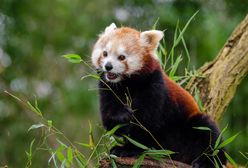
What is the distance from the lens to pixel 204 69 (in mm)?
4934

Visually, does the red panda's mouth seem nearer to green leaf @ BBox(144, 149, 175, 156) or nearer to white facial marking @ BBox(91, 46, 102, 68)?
white facial marking @ BBox(91, 46, 102, 68)

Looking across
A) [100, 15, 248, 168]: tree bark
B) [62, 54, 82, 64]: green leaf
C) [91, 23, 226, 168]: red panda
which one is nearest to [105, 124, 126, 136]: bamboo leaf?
[91, 23, 226, 168]: red panda

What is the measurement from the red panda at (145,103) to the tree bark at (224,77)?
50 centimetres

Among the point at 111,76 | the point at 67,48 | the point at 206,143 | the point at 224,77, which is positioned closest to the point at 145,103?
the point at 111,76

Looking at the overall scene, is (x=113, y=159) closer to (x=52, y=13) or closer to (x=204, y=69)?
(x=204, y=69)

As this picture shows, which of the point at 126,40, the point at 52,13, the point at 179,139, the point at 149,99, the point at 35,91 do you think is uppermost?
the point at 126,40

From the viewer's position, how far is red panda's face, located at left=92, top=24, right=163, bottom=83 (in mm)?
4004

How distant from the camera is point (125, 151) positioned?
402 centimetres

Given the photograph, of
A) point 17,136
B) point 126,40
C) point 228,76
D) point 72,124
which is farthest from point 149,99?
point 72,124

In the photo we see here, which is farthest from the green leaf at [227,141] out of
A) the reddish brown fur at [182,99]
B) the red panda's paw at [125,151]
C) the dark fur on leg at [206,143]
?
the red panda's paw at [125,151]

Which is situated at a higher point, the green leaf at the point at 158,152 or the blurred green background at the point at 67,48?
the green leaf at the point at 158,152

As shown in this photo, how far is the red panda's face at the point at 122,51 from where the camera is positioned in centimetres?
400

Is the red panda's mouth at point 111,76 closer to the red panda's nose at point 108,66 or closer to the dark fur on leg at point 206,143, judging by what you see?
the red panda's nose at point 108,66

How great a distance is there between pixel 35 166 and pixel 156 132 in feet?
18.3
